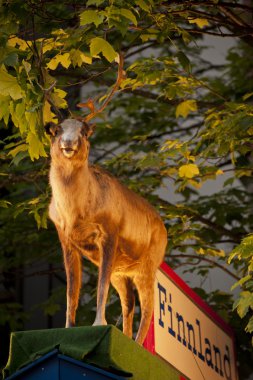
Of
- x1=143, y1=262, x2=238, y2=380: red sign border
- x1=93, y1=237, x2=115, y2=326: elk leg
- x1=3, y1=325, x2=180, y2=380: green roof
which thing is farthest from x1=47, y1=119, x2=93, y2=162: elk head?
x1=143, y1=262, x2=238, y2=380: red sign border

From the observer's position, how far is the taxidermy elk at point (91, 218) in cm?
516

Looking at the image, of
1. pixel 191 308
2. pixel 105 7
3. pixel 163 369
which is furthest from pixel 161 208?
pixel 163 369

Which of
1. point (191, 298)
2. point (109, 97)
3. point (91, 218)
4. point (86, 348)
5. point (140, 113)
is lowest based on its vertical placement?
point (86, 348)

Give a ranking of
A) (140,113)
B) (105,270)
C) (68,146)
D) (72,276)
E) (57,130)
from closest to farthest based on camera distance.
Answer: (68,146) < (57,130) < (105,270) < (72,276) < (140,113)

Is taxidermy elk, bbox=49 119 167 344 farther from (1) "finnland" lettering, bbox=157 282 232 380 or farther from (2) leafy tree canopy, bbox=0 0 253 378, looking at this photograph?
(1) "finnland" lettering, bbox=157 282 232 380

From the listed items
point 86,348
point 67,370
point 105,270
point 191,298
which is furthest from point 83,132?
point 191,298

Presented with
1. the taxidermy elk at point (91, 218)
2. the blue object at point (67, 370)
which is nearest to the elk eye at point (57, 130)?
the taxidermy elk at point (91, 218)

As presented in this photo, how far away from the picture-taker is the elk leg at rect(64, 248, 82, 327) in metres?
5.39

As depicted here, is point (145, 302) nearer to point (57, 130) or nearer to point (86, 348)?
point (86, 348)

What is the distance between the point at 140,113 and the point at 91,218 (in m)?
6.38

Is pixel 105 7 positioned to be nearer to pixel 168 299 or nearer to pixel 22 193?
pixel 168 299

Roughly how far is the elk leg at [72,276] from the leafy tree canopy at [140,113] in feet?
2.62

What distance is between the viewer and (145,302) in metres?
6.02

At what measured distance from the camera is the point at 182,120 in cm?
1166
